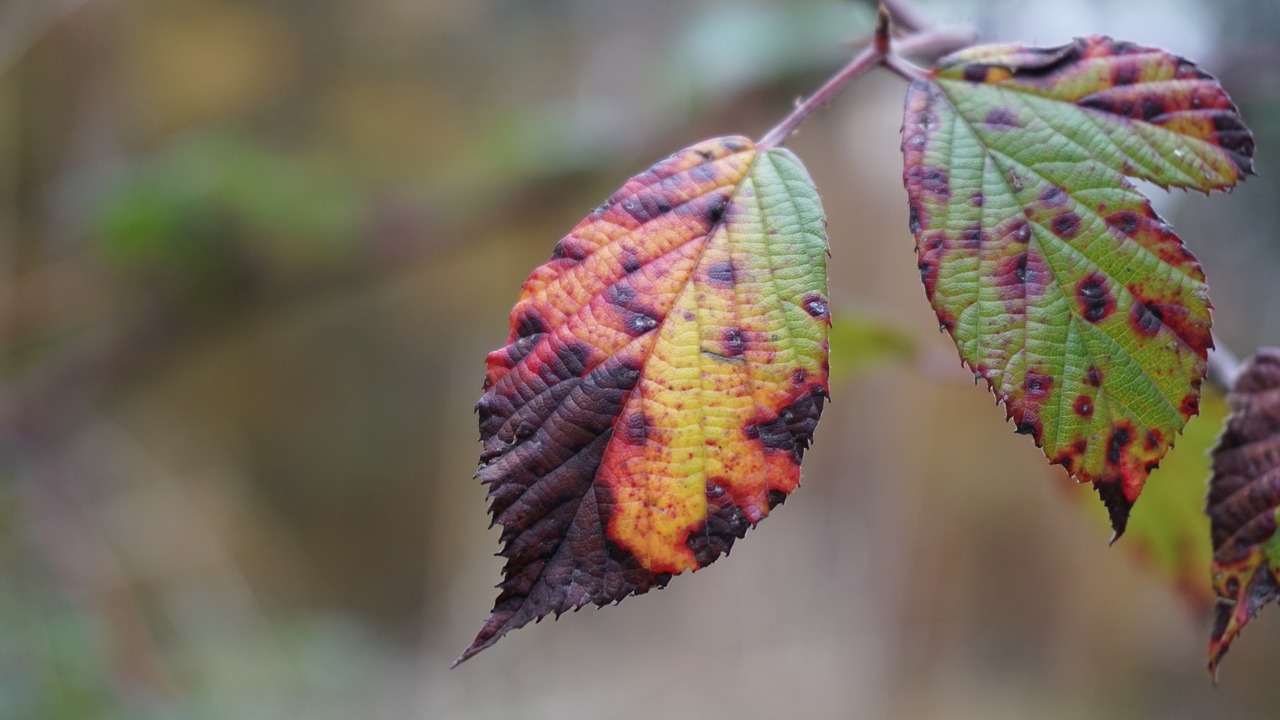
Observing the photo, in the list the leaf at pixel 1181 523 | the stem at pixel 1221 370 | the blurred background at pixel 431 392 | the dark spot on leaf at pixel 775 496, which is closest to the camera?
the dark spot on leaf at pixel 775 496

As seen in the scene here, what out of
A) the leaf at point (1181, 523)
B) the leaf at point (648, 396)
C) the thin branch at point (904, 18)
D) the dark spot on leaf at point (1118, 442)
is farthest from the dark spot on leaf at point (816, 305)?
the leaf at point (1181, 523)

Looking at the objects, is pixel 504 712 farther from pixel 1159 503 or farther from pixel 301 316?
pixel 1159 503

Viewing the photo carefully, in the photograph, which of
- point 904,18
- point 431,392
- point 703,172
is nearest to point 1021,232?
point 703,172

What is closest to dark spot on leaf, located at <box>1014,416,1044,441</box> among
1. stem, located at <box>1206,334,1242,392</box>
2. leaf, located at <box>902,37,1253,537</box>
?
leaf, located at <box>902,37,1253,537</box>

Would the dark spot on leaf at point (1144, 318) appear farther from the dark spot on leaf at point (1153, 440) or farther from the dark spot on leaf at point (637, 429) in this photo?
the dark spot on leaf at point (637, 429)

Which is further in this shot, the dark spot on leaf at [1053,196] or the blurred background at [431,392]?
the blurred background at [431,392]

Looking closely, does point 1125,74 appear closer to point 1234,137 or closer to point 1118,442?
point 1234,137

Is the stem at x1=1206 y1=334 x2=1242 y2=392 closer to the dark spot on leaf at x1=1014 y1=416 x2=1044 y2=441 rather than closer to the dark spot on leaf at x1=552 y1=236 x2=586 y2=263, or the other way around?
the dark spot on leaf at x1=1014 y1=416 x2=1044 y2=441

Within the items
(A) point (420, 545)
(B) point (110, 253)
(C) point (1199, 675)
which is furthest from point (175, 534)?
(C) point (1199, 675)
